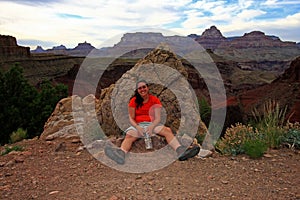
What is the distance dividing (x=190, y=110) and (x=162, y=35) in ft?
5.65

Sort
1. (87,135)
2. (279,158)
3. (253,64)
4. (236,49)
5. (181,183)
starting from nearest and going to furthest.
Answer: (181,183) → (279,158) → (87,135) → (253,64) → (236,49)

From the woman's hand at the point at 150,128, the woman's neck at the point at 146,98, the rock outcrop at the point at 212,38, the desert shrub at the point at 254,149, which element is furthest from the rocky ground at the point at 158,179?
the rock outcrop at the point at 212,38

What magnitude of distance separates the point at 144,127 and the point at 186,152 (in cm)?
89

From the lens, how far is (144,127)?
619 centimetres

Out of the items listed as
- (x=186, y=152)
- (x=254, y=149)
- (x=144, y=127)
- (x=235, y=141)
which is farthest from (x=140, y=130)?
(x=254, y=149)

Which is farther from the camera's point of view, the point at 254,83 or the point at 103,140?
the point at 254,83

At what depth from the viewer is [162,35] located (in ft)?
25.3

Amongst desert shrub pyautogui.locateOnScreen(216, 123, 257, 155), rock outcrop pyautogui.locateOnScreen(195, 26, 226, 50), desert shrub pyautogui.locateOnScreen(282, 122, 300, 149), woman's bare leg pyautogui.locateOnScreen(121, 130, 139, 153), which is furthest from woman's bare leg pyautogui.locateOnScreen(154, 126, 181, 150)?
rock outcrop pyautogui.locateOnScreen(195, 26, 226, 50)

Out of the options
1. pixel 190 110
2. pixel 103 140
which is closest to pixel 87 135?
pixel 103 140

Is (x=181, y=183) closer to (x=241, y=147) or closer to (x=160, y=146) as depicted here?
(x=160, y=146)

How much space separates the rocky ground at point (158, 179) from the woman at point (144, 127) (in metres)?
0.21

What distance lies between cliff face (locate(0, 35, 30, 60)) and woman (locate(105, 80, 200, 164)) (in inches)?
2259

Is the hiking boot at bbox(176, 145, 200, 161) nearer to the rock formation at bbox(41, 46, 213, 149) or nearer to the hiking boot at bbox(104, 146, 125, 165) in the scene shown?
the hiking boot at bbox(104, 146, 125, 165)

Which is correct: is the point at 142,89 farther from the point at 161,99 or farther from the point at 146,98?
the point at 161,99
